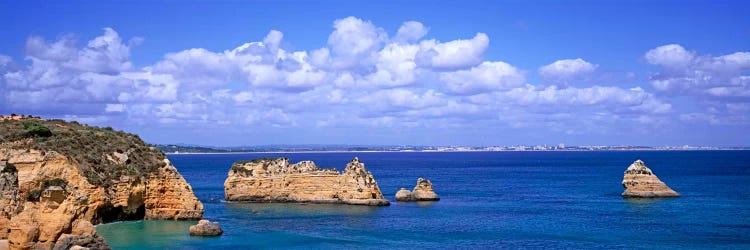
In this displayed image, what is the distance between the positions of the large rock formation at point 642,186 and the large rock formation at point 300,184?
24736 millimetres

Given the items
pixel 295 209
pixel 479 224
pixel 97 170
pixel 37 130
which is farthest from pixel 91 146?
pixel 479 224

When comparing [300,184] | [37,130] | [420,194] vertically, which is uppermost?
[37,130]

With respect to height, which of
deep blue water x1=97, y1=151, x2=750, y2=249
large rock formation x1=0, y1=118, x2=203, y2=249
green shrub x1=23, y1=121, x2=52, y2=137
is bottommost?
deep blue water x1=97, y1=151, x2=750, y2=249

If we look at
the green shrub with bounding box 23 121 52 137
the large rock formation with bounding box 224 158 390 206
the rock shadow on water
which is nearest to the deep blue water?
the rock shadow on water

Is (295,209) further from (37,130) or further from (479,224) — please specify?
(37,130)

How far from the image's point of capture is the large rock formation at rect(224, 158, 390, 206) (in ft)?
215

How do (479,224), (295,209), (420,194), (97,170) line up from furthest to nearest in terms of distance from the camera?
(420,194) → (295,209) → (479,224) → (97,170)

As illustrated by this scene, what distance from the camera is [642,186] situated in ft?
237

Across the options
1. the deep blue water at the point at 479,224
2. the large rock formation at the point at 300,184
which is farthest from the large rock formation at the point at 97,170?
the large rock formation at the point at 300,184

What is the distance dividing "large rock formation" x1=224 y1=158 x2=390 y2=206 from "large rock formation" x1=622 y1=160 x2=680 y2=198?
81.2ft

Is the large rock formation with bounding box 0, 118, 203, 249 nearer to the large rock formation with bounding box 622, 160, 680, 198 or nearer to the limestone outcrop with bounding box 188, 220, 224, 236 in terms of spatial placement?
the limestone outcrop with bounding box 188, 220, 224, 236

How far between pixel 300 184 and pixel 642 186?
1284 inches

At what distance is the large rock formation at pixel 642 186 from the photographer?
236ft

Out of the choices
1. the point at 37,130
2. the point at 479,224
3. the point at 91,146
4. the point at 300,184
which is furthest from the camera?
the point at 300,184
